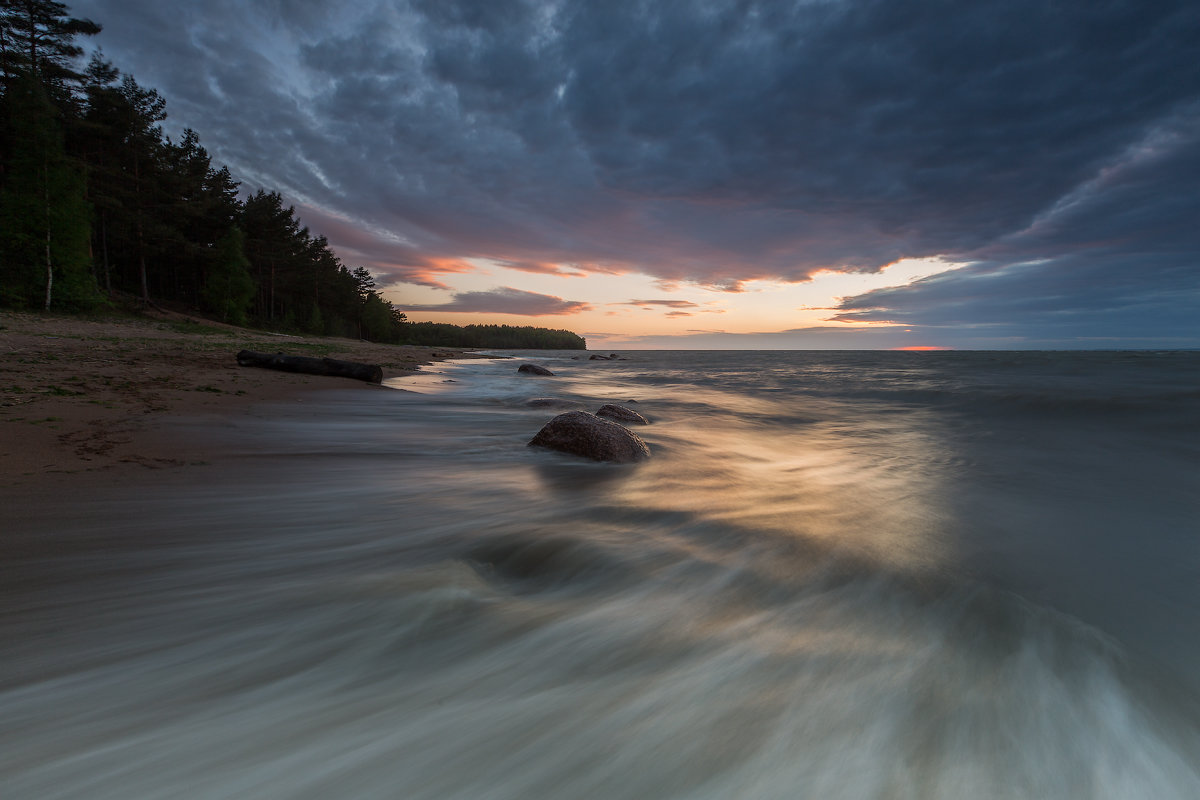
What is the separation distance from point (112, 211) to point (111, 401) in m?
32.7

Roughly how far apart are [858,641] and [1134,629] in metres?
1.28

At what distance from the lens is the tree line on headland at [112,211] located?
1966cm

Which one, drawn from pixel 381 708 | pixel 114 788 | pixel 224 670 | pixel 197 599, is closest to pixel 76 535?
pixel 197 599

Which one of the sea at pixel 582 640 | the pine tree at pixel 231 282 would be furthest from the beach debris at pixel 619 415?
the pine tree at pixel 231 282

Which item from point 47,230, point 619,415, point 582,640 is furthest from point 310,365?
point 47,230

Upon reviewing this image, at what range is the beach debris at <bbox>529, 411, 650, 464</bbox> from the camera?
481 cm

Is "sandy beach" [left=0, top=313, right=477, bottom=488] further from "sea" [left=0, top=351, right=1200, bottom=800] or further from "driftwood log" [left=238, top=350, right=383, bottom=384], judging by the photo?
"sea" [left=0, top=351, right=1200, bottom=800]

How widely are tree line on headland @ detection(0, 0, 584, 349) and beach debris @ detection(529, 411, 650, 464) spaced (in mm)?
25921

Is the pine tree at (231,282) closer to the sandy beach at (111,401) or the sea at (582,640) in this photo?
the sandy beach at (111,401)

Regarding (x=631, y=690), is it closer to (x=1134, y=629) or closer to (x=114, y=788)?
(x=114, y=788)

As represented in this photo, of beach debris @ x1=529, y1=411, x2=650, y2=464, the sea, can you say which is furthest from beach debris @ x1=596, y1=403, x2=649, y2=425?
the sea

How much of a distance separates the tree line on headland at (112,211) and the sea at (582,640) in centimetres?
2614

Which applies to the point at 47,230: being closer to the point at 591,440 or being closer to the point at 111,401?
the point at 111,401

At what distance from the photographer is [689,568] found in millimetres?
2537
